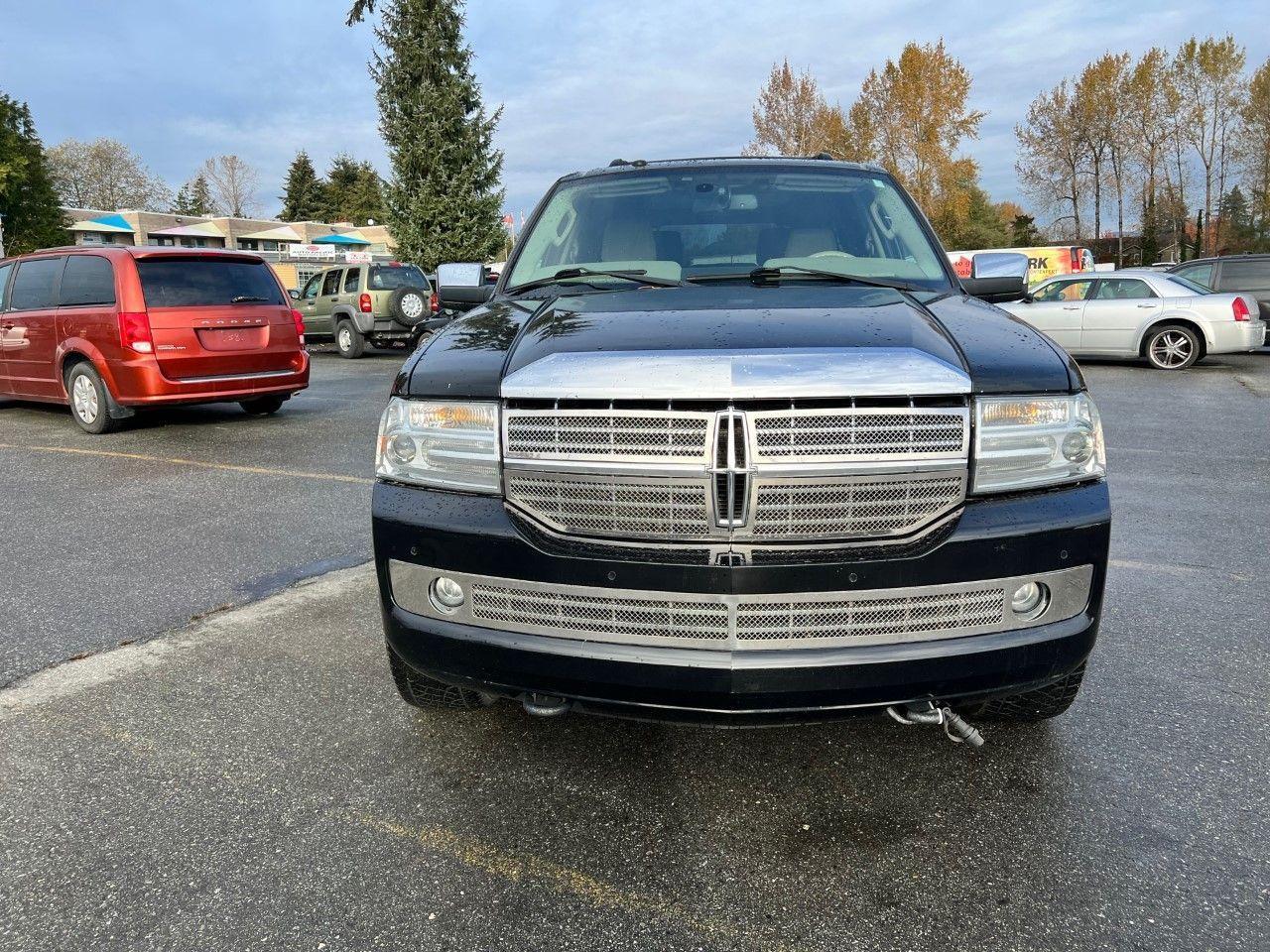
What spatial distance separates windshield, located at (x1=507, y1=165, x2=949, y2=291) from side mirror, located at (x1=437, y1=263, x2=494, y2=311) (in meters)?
0.20

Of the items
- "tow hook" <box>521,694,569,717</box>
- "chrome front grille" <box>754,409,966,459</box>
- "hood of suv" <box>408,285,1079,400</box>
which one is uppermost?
"hood of suv" <box>408,285,1079,400</box>

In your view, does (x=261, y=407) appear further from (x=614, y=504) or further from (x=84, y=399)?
(x=614, y=504)

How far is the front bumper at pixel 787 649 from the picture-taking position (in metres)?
2.17

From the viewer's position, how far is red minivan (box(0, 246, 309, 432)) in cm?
843

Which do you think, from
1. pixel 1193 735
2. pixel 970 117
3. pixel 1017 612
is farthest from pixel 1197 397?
pixel 970 117

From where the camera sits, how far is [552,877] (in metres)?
2.22

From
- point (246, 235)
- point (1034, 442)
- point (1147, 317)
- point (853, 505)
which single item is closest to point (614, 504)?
point (853, 505)

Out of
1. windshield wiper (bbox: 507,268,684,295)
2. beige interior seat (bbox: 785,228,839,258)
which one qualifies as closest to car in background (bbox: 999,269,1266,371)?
beige interior seat (bbox: 785,228,839,258)

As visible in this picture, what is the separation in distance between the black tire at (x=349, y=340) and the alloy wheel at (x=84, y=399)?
9232 millimetres

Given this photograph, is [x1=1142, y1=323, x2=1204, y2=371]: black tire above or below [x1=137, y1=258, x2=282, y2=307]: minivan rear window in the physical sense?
below

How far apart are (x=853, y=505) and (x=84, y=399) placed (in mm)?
9099

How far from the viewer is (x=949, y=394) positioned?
87.1 inches

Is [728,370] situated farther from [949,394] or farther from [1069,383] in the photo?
[1069,383]

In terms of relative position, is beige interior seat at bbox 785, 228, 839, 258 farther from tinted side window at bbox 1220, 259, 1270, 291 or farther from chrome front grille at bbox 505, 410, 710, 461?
tinted side window at bbox 1220, 259, 1270, 291
